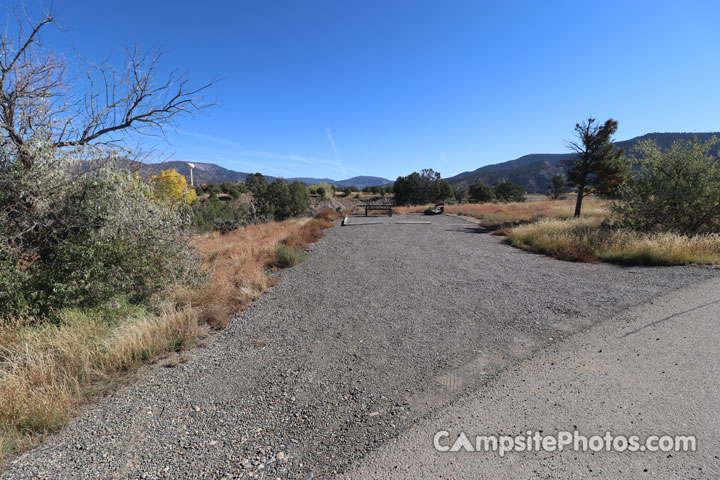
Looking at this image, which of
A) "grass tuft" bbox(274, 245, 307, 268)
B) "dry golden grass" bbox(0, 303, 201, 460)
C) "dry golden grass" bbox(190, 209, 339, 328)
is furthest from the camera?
"grass tuft" bbox(274, 245, 307, 268)

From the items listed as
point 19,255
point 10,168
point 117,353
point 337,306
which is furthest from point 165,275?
point 337,306

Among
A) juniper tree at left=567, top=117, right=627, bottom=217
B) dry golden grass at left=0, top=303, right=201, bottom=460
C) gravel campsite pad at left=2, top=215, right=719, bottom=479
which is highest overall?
juniper tree at left=567, top=117, right=627, bottom=217

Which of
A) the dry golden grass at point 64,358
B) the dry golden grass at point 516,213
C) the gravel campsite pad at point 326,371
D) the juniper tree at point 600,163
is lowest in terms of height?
the gravel campsite pad at point 326,371

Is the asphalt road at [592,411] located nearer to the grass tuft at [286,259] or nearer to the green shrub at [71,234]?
the green shrub at [71,234]

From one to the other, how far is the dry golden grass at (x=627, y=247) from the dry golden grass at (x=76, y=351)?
9619 mm

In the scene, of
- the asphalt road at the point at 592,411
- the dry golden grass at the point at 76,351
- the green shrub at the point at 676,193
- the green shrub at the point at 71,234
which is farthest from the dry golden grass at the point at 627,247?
the green shrub at the point at 71,234

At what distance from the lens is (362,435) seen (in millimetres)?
2260

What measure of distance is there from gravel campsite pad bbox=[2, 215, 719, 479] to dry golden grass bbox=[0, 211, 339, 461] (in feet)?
0.76

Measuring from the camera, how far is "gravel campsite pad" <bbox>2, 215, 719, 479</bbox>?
6.84 ft

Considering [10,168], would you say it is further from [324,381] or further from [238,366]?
[324,381]

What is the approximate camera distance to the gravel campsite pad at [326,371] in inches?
82.1

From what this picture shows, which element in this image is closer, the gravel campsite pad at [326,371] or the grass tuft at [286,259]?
the gravel campsite pad at [326,371]

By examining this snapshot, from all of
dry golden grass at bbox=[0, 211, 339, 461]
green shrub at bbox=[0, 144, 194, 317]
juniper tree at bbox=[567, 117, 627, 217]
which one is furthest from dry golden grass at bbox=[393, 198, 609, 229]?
green shrub at bbox=[0, 144, 194, 317]

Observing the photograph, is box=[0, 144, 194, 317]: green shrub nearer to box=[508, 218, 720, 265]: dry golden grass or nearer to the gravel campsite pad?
the gravel campsite pad
